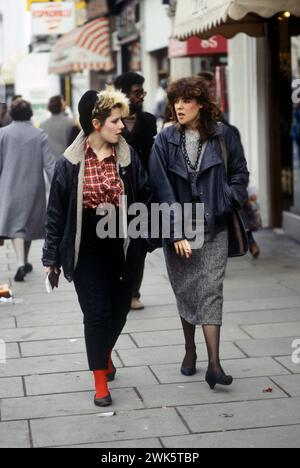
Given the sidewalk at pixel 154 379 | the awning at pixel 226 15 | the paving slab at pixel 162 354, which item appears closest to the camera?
the sidewalk at pixel 154 379

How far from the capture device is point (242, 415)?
16.7 feet

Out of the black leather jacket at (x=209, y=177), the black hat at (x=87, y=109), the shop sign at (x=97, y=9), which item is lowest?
the black leather jacket at (x=209, y=177)

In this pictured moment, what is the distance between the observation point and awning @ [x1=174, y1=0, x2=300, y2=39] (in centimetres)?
895

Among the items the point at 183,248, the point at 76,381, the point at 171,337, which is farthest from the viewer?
the point at 171,337

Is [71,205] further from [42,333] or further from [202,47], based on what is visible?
[202,47]

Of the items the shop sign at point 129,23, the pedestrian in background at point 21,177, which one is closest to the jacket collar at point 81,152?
the pedestrian in background at point 21,177

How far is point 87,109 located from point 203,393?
1744 mm

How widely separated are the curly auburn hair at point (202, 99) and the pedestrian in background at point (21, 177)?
410 cm

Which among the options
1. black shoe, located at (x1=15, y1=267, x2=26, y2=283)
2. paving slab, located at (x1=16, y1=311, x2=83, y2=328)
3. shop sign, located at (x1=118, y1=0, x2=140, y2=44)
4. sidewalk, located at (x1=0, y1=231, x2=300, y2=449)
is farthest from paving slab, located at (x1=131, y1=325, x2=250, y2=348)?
shop sign, located at (x1=118, y1=0, x2=140, y2=44)

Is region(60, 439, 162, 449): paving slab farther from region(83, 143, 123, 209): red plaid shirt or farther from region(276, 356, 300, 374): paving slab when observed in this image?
region(276, 356, 300, 374): paving slab

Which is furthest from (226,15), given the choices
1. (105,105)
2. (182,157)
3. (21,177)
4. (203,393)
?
(203,393)

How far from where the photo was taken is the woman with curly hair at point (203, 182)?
220 inches

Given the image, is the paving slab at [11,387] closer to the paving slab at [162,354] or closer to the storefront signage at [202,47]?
the paving slab at [162,354]
